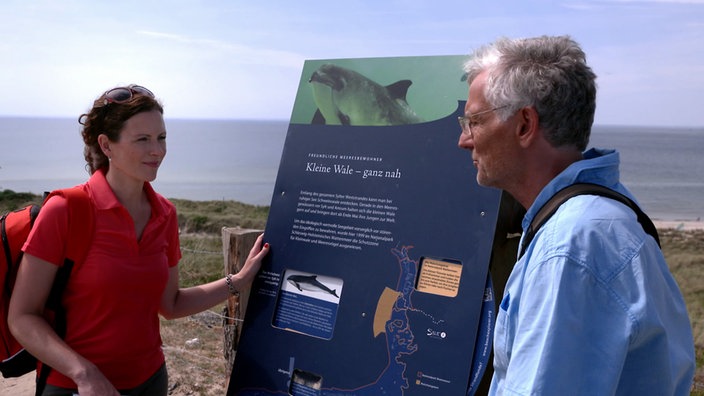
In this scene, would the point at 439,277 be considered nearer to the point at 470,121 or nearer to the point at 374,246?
the point at 374,246

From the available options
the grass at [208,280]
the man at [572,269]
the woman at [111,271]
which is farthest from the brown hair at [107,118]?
the grass at [208,280]

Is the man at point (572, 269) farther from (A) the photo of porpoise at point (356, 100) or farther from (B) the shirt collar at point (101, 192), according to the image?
(B) the shirt collar at point (101, 192)

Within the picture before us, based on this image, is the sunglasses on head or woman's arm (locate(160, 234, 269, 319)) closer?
the sunglasses on head

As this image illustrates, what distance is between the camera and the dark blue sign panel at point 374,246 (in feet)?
8.68

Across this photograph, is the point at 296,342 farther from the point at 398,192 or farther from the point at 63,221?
the point at 63,221

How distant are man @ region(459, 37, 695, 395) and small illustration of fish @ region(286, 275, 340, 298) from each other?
1299 millimetres

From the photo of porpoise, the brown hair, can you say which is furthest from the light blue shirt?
the brown hair

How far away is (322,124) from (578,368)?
204cm

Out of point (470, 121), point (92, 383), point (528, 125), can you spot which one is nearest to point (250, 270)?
point (92, 383)

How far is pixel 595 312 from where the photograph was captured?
1.48 m

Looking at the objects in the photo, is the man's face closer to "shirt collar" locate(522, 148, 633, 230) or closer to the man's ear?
the man's ear

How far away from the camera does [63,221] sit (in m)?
2.63

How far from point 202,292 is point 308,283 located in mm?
587

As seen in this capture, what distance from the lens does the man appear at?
1.47 metres
